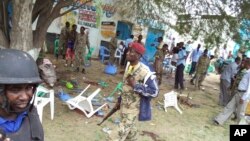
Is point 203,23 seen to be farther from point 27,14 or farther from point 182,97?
point 27,14

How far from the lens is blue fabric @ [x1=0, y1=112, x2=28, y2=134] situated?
1.64m

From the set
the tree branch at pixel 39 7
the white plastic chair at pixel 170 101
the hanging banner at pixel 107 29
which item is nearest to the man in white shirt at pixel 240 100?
the white plastic chair at pixel 170 101

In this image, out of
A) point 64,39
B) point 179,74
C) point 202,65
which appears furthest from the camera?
point 64,39

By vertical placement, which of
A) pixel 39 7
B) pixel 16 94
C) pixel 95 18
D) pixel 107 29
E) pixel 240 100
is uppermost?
pixel 95 18

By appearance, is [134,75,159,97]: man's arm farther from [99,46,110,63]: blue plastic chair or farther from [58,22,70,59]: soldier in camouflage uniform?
[99,46,110,63]: blue plastic chair

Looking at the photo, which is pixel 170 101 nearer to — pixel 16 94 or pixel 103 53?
pixel 103 53

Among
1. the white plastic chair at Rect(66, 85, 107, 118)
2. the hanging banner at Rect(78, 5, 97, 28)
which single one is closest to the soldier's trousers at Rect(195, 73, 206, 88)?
the hanging banner at Rect(78, 5, 97, 28)

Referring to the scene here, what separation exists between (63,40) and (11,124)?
11.6 m

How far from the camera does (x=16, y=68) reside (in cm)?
158

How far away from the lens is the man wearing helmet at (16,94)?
62.0 inches

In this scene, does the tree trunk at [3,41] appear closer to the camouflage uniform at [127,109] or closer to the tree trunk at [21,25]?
the tree trunk at [21,25]

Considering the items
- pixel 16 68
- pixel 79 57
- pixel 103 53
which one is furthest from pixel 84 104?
pixel 103 53

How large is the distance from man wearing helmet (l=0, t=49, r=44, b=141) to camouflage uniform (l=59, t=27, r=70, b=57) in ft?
36.8

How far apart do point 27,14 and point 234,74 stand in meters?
6.86
